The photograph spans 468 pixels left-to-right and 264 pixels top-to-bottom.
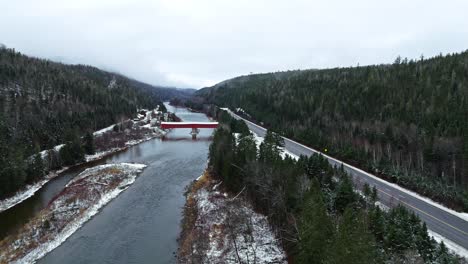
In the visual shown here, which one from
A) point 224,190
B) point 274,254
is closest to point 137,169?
point 224,190

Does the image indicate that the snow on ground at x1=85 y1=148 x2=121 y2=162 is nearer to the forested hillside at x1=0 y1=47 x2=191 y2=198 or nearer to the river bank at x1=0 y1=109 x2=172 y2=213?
the river bank at x1=0 y1=109 x2=172 y2=213

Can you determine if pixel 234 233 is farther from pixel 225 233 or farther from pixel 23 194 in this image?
pixel 23 194

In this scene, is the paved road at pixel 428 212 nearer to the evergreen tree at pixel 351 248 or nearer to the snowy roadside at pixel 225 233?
the snowy roadside at pixel 225 233

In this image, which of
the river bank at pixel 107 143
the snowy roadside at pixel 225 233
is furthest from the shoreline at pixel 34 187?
the snowy roadside at pixel 225 233

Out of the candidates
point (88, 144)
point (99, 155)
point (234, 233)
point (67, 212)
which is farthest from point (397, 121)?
point (88, 144)

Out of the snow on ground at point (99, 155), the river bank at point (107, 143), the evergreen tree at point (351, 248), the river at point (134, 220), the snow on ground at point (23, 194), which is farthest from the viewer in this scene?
the snow on ground at point (99, 155)

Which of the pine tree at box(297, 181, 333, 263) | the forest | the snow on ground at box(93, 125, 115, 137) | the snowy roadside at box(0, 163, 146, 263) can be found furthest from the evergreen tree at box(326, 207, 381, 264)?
the snow on ground at box(93, 125, 115, 137)
